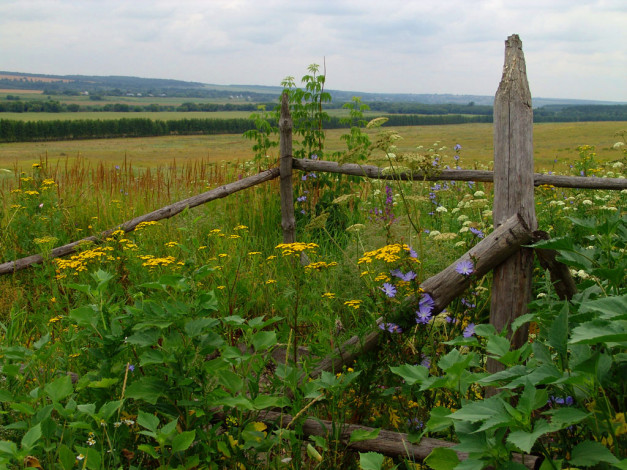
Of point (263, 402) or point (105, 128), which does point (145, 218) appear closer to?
point (263, 402)

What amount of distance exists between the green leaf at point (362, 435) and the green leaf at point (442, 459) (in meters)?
0.43

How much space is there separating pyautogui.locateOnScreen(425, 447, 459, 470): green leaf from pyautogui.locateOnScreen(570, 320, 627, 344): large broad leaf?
60 centimetres

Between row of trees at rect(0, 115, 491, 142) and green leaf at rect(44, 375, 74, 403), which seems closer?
green leaf at rect(44, 375, 74, 403)

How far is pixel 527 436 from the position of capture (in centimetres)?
137

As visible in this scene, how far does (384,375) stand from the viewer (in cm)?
256

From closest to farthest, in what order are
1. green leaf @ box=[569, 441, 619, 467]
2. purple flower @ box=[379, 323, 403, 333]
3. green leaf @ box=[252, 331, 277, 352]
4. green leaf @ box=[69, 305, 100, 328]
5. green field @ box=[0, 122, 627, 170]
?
green leaf @ box=[569, 441, 619, 467], green leaf @ box=[69, 305, 100, 328], green leaf @ box=[252, 331, 277, 352], purple flower @ box=[379, 323, 403, 333], green field @ box=[0, 122, 627, 170]

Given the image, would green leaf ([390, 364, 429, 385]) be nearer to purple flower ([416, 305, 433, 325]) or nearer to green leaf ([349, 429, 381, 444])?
green leaf ([349, 429, 381, 444])

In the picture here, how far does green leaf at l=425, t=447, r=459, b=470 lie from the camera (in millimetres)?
1690

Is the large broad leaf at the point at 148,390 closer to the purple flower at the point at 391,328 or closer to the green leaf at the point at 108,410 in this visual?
the green leaf at the point at 108,410

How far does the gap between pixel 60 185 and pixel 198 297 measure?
20.3 feet

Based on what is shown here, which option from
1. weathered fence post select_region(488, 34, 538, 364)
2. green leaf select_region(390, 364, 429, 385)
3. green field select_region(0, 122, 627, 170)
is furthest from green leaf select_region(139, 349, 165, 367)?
green field select_region(0, 122, 627, 170)

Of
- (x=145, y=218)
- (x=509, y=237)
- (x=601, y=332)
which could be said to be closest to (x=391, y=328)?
(x=509, y=237)

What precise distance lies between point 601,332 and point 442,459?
2.26 feet

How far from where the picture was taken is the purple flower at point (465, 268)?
2687 mm
